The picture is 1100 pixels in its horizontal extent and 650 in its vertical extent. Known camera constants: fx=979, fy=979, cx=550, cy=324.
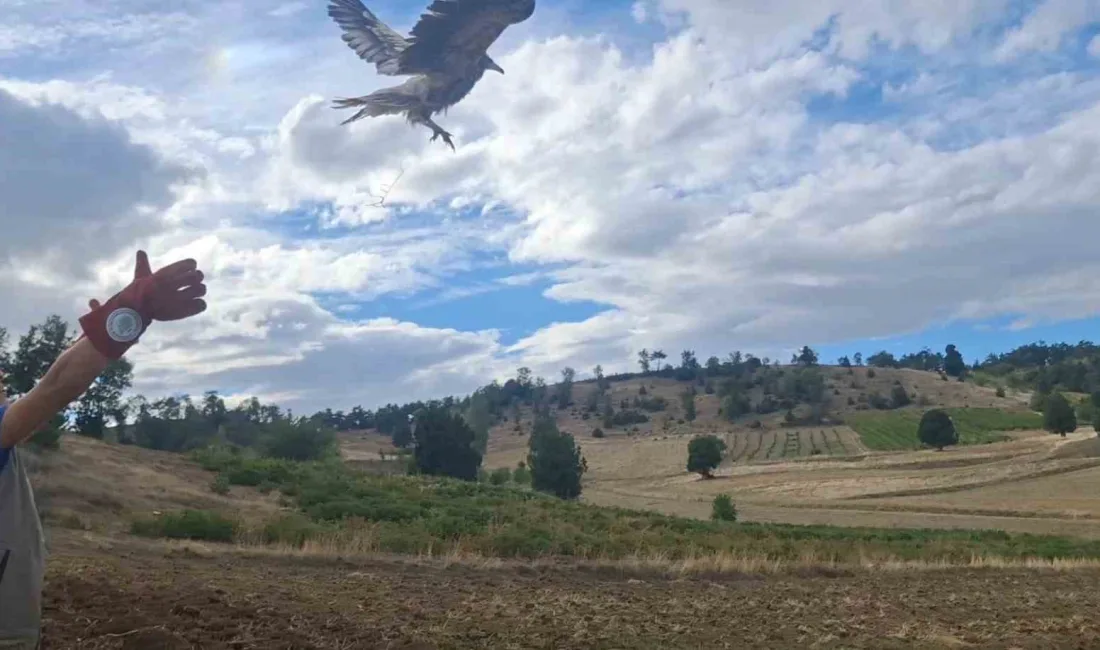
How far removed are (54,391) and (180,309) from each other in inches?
19.2

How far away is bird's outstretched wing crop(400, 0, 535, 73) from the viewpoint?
6301 mm

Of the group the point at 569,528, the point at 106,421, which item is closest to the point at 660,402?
the point at 106,421

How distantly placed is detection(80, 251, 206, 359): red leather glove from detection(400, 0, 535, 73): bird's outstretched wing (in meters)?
3.38

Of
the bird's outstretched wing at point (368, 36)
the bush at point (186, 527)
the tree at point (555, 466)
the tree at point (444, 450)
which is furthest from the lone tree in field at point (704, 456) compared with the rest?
the bird's outstretched wing at point (368, 36)

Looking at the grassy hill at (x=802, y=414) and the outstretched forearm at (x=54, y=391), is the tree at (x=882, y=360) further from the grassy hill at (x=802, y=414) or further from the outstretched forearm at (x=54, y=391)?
the outstretched forearm at (x=54, y=391)

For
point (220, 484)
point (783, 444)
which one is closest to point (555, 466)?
point (220, 484)

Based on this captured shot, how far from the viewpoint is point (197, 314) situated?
11.6 feet

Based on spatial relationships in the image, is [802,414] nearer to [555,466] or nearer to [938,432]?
[938,432]

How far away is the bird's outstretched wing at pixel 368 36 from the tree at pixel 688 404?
120525 mm

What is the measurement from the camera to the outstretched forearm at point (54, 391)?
10.7 feet

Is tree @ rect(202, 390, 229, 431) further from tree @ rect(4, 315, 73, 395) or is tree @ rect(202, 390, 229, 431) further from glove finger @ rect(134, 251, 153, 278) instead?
glove finger @ rect(134, 251, 153, 278)

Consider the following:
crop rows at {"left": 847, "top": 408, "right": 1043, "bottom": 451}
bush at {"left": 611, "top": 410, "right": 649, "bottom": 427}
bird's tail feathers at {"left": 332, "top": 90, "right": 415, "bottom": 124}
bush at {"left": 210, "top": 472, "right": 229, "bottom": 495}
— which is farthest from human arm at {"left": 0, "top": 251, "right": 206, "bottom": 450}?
bush at {"left": 611, "top": 410, "right": 649, "bottom": 427}

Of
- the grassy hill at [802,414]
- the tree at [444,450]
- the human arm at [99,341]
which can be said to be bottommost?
the human arm at [99,341]

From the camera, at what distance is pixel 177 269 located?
11.3ft
